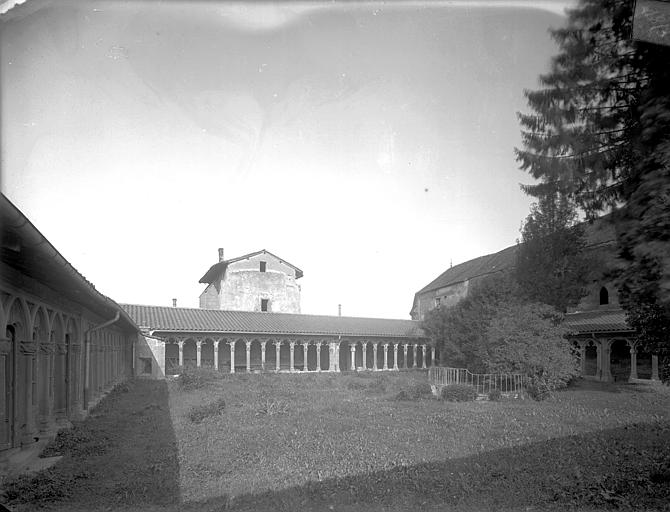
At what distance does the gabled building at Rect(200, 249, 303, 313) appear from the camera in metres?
37.7

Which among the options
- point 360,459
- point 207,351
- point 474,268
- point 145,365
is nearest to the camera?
point 360,459

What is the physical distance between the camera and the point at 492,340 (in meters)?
17.6

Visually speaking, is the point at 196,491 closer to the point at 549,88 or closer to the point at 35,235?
the point at 35,235

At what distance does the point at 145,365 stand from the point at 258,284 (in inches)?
520

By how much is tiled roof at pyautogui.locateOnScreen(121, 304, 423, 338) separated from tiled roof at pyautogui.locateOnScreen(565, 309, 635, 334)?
10.7 metres

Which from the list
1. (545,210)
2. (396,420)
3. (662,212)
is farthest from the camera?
(545,210)

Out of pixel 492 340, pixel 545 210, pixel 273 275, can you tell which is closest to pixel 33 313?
pixel 492 340

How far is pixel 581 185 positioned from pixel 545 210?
1368 centimetres

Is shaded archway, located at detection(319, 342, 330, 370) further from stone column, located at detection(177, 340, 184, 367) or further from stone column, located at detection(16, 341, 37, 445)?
stone column, located at detection(16, 341, 37, 445)

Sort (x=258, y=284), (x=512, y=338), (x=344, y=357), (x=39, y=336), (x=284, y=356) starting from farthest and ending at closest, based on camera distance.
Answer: (x=258, y=284), (x=344, y=357), (x=284, y=356), (x=512, y=338), (x=39, y=336)

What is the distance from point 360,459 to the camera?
25.8ft

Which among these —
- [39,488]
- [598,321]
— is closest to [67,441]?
[39,488]

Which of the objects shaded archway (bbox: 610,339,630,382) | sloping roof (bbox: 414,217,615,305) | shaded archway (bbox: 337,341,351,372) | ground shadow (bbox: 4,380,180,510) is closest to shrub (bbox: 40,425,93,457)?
ground shadow (bbox: 4,380,180,510)

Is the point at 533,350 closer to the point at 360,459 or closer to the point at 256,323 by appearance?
the point at 360,459
